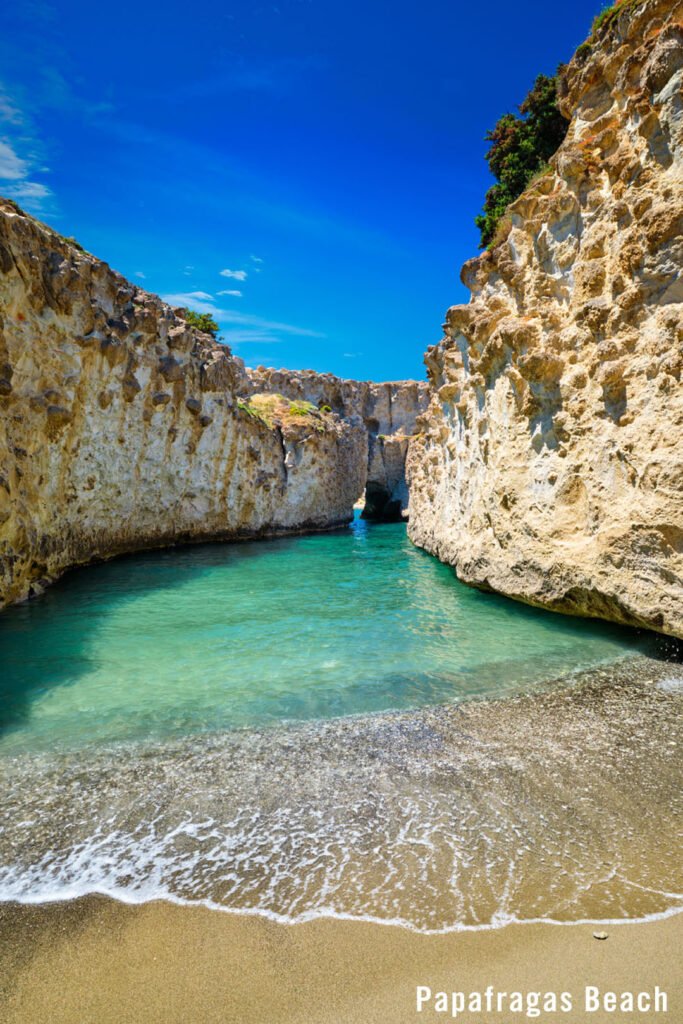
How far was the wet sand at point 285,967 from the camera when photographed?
8.84 feet

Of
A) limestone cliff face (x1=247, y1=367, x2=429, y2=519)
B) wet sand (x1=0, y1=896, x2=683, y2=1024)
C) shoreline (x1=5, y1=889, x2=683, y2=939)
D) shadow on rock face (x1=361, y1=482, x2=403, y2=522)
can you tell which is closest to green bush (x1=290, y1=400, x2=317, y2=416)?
limestone cliff face (x1=247, y1=367, x2=429, y2=519)

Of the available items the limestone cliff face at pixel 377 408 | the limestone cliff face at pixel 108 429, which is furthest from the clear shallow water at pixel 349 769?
the limestone cliff face at pixel 377 408

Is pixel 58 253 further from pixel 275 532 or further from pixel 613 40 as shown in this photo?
pixel 275 532

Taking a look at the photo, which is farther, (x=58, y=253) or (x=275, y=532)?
(x=275, y=532)

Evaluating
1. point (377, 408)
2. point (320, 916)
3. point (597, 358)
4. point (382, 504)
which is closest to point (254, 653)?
point (320, 916)

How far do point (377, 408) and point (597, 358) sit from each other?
56.6 m

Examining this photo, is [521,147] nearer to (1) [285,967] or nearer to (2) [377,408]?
(1) [285,967]

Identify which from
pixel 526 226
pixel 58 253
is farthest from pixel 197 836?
pixel 58 253

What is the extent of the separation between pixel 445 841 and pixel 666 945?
1.53 metres

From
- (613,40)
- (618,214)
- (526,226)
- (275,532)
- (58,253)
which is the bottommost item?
(275,532)

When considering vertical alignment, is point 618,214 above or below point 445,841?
above

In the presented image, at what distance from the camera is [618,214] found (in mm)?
9664

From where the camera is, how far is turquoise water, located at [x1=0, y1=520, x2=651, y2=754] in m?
6.73

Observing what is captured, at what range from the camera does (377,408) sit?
215ft
